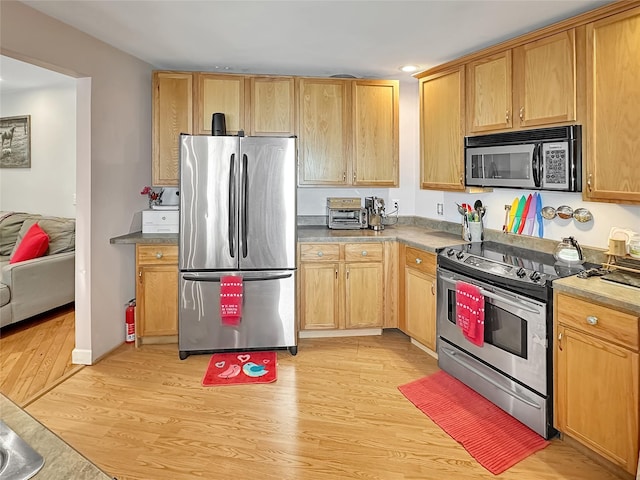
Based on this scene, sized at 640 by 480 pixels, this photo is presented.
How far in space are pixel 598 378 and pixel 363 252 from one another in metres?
2.00

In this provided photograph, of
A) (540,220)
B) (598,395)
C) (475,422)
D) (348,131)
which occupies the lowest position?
(475,422)

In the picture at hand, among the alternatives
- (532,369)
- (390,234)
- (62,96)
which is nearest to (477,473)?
(532,369)

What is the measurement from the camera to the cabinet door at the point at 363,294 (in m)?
3.70

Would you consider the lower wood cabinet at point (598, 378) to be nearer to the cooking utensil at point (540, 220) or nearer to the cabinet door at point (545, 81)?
the cooking utensil at point (540, 220)

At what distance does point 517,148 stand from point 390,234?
1.33 m

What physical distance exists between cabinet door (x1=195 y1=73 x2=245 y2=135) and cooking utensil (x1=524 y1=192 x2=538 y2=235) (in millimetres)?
2439

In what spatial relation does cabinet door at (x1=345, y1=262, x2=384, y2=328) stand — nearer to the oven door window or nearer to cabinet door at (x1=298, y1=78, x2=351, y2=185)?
cabinet door at (x1=298, y1=78, x2=351, y2=185)

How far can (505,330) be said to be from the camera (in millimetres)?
2533

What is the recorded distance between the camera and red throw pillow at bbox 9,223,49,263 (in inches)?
159

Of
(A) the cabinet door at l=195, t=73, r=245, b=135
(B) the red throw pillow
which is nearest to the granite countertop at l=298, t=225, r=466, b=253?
(A) the cabinet door at l=195, t=73, r=245, b=135

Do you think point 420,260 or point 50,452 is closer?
point 50,452

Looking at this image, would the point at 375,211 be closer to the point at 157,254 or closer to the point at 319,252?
the point at 319,252

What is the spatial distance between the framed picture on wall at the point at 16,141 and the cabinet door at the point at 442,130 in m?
4.53

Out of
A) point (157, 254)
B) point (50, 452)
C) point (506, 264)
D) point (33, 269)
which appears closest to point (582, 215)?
point (506, 264)
